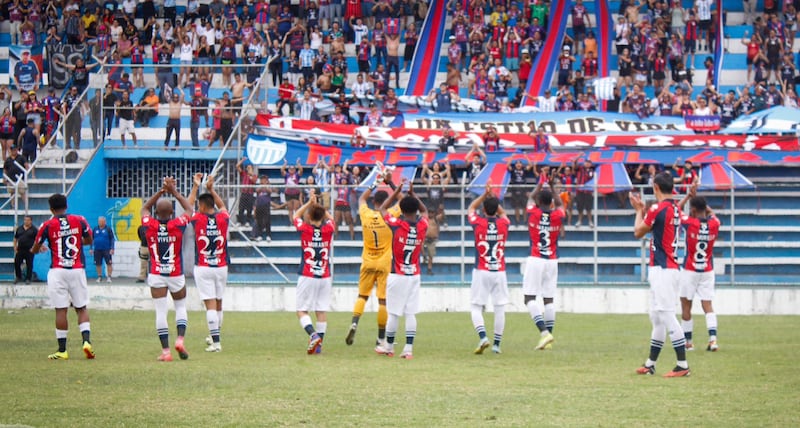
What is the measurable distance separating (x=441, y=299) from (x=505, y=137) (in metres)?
7.30

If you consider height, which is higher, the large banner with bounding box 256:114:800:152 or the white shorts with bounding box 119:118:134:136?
the white shorts with bounding box 119:118:134:136

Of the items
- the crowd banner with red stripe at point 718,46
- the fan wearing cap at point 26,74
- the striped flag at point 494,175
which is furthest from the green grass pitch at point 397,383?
the fan wearing cap at point 26,74

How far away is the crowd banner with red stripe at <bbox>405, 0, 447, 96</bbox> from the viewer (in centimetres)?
3731

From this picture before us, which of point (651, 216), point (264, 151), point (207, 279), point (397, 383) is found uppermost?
point (651, 216)

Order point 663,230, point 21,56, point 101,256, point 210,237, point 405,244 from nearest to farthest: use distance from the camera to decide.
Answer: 1. point 663,230
2. point 405,244
3. point 210,237
4. point 101,256
5. point 21,56

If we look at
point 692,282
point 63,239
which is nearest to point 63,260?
point 63,239

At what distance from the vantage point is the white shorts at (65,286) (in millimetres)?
16391

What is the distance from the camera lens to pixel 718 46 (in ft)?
122

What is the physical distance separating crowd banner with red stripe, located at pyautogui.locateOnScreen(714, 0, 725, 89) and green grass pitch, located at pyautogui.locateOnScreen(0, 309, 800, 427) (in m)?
16.9

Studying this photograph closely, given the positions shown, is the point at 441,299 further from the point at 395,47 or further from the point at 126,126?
the point at 395,47

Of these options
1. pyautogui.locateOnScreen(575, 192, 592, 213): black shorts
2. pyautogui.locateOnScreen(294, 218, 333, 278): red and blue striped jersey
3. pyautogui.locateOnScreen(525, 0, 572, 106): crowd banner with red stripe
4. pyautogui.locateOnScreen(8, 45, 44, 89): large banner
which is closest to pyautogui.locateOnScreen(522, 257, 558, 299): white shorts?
pyautogui.locateOnScreen(294, 218, 333, 278): red and blue striped jersey

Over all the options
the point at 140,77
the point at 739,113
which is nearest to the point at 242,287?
the point at 140,77

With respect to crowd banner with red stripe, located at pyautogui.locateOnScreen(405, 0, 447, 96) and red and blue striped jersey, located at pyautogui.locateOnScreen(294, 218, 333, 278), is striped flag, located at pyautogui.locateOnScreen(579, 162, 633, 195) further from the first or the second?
red and blue striped jersey, located at pyautogui.locateOnScreen(294, 218, 333, 278)

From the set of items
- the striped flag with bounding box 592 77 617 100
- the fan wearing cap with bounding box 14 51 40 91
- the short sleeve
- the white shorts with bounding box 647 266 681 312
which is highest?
the fan wearing cap with bounding box 14 51 40 91
